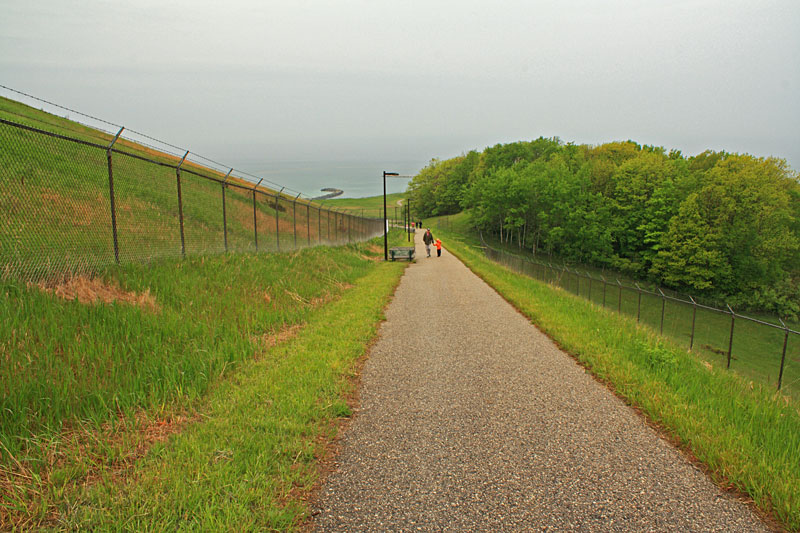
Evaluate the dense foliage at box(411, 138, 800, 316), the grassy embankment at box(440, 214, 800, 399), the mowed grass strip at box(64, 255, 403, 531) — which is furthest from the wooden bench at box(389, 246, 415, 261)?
the dense foliage at box(411, 138, 800, 316)

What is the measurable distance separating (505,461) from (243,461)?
2.28 meters

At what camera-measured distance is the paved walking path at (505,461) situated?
10.4ft

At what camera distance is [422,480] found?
3625 mm

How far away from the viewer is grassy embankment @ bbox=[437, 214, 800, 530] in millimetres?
3645

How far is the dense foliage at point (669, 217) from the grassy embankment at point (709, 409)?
45384mm

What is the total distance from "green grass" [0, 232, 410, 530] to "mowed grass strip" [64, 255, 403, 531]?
1 centimetres

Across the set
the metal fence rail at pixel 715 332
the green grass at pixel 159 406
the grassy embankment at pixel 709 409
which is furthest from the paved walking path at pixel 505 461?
the metal fence rail at pixel 715 332

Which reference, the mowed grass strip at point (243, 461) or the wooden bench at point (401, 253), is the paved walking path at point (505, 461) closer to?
the mowed grass strip at point (243, 461)

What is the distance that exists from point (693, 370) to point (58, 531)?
778 centimetres

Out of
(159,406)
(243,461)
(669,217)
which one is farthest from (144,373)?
(669,217)

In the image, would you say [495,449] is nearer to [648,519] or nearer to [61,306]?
[648,519]

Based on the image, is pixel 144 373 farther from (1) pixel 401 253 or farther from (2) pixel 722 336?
(2) pixel 722 336

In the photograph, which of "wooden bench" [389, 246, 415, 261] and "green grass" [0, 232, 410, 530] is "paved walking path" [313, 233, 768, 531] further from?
"wooden bench" [389, 246, 415, 261]

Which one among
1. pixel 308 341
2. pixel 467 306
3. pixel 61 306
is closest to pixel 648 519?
pixel 308 341
